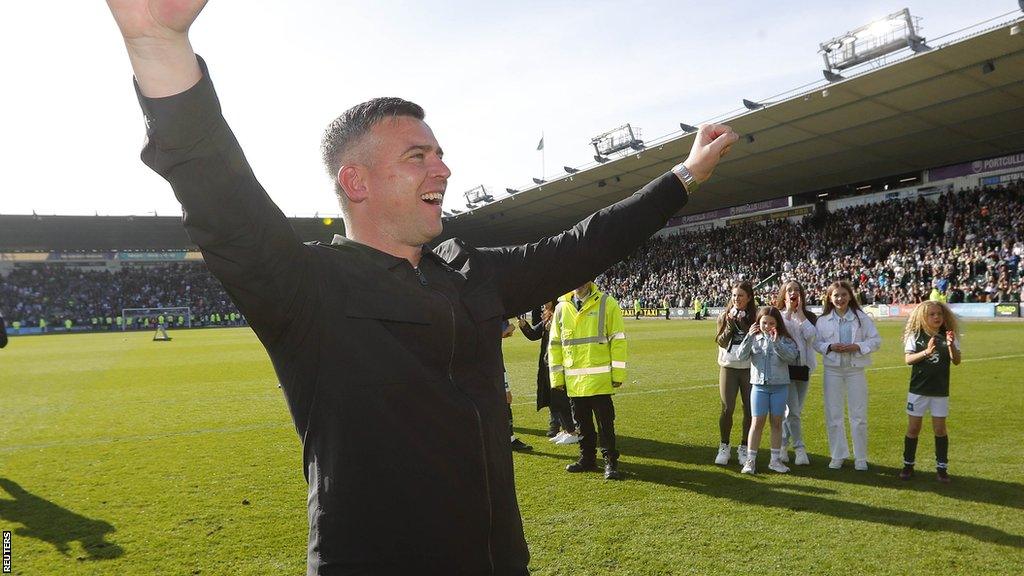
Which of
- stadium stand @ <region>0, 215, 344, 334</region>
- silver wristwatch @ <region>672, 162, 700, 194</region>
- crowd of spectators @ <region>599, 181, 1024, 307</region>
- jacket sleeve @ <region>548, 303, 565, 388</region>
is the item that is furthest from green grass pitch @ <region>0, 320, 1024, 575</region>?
stadium stand @ <region>0, 215, 344, 334</region>

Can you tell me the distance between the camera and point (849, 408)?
6.82 meters

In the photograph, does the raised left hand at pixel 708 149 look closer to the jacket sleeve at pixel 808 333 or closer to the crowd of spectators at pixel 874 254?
the jacket sleeve at pixel 808 333

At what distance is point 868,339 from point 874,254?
105 ft

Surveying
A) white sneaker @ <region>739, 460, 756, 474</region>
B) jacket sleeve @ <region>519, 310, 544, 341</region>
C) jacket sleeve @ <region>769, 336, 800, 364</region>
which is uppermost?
jacket sleeve @ <region>519, 310, 544, 341</region>

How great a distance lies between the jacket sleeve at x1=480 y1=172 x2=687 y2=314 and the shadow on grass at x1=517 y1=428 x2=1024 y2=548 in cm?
437

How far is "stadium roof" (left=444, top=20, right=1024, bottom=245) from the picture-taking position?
2253cm

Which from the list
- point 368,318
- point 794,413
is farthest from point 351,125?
point 794,413

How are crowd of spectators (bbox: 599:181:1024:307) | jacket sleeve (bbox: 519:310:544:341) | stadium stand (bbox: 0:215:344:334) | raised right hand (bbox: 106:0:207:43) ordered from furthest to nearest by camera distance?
stadium stand (bbox: 0:215:344:334) < crowd of spectators (bbox: 599:181:1024:307) < jacket sleeve (bbox: 519:310:544:341) < raised right hand (bbox: 106:0:207:43)

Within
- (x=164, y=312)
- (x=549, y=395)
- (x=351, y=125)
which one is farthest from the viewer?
(x=164, y=312)

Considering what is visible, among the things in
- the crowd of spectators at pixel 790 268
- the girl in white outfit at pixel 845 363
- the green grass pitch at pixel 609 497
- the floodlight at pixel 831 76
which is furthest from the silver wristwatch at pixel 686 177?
the floodlight at pixel 831 76

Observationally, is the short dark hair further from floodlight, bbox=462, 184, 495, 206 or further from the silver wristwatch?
floodlight, bbox=462, 184, 495, 206

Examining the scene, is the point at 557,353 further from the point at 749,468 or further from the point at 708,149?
the point at 708,149

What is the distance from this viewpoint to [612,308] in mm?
7062

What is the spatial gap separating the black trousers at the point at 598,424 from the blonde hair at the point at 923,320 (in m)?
3.04
